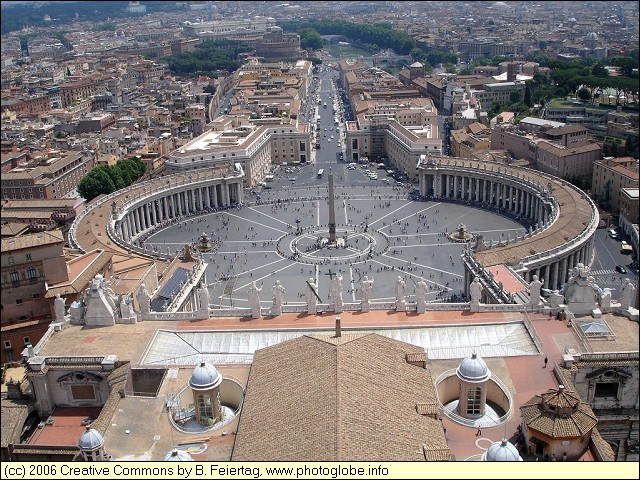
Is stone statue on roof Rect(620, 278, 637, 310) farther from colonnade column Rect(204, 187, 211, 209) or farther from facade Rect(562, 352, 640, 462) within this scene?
colonnade column Rect(204, 187, 211, 209)

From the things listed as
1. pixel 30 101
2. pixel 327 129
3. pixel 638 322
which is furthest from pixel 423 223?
pixel 30 101

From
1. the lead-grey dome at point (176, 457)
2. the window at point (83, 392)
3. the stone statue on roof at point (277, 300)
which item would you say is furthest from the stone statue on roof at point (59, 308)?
the lead-grey dome at point (176, 457)

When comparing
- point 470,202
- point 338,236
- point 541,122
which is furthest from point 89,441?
point 541,122

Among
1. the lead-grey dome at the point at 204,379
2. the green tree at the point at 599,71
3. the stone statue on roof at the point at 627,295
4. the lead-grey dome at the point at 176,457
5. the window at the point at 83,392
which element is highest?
the green tree at the point at 599,71

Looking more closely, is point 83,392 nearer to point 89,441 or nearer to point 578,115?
point 89,441

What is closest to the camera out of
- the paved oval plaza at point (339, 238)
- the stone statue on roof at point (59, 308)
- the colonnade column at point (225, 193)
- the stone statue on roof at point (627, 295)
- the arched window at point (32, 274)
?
the stone statue on roof at point (627, 295)

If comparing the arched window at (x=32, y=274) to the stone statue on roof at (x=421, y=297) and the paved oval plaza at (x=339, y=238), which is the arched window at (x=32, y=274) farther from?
the stone statue on roof at (x=421, y=297)
